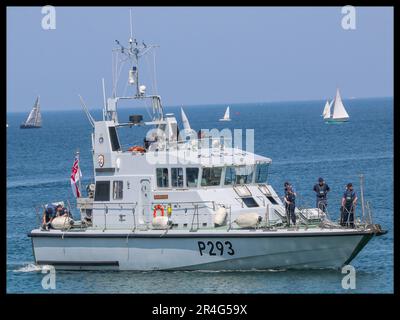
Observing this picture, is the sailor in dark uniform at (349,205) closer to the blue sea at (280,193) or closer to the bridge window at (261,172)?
the blue sea at (280,193)

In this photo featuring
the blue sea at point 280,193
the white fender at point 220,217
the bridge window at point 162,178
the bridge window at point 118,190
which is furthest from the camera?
the bridge window at point 118,190

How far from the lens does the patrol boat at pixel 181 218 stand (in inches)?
1013

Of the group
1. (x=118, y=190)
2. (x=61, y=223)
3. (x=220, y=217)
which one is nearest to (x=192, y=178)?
(x=220, y=217)

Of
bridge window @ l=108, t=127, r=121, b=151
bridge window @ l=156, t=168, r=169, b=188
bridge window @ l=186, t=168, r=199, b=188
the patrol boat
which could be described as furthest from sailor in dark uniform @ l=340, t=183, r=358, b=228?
bridge window @ l=108, t=127, r=121, b=151

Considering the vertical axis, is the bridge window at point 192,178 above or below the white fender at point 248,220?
above

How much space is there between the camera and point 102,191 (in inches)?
1091

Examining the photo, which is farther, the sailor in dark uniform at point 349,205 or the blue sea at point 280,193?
the sailor in dark uniform at point 349,205

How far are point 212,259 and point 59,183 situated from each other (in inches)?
1018

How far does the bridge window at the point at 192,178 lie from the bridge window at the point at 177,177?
0.20 m

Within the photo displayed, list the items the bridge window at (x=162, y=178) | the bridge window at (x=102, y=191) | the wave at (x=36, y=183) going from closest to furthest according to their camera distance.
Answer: the bridge window at (x=162, y=178)
the bridge window at (x=102, y=191)
the wave at (x=36, y=183)

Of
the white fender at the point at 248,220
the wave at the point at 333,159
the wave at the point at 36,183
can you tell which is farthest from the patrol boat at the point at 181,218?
the wave at the point at 333,159

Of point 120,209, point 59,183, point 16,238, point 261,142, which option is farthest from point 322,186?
point 261,142

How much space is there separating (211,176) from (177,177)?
0.95 m

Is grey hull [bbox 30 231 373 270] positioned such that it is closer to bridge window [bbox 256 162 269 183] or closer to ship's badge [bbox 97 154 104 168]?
ship's badge [bbox 97 154 104 168]
